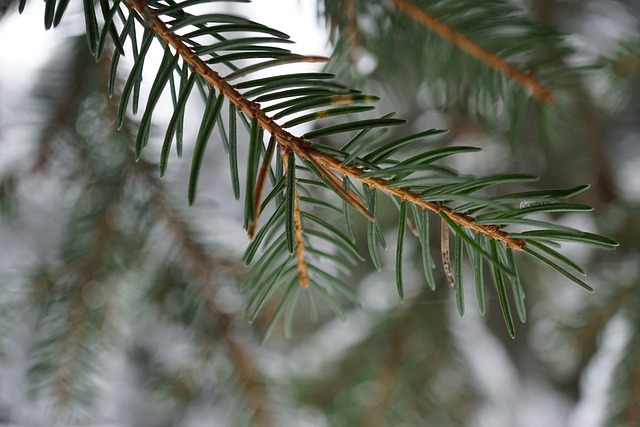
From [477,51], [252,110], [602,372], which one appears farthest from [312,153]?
[602,372]

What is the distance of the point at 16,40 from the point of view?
0.51 meters

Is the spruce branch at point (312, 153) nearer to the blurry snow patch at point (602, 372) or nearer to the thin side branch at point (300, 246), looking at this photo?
the thin side branch at point (300, 246)

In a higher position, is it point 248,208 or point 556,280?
point 248,208

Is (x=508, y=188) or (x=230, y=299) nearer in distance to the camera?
(x=230, y=299)

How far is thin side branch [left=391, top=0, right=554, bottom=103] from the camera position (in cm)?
42

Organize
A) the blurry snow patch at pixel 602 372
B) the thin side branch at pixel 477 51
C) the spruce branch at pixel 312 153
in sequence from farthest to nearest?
the blurry snow patch at pixel 602 372
the thin side branch at pixel 477 51
the spruce branch at pixel 312 153

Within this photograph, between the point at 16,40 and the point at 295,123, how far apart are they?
1.41 ft

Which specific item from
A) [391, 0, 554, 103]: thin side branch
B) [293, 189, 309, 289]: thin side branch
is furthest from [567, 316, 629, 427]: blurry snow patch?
[293, 189, 309, 289]: thin side branch

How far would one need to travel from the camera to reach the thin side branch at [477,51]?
1.37ft

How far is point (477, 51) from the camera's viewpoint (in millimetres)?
422

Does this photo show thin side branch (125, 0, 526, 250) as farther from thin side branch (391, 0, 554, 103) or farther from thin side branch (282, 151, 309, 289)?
thin side branch (391, 0, 554, 103)

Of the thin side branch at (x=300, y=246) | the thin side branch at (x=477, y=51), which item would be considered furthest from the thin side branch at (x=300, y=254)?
the thin side branch at (x=477, y=51)

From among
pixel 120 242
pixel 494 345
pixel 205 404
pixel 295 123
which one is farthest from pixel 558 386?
pixel 295 123

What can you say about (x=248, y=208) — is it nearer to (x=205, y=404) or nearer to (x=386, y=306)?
(x=205, y=404)
